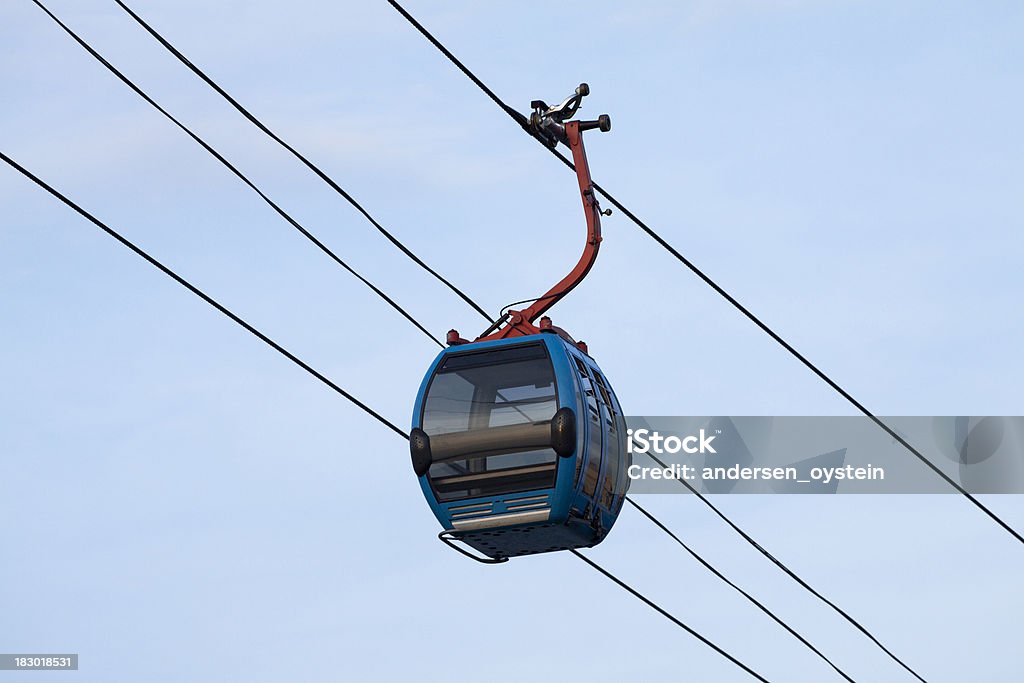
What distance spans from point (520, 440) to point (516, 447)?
73 mm

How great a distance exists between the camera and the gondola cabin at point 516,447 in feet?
64.0

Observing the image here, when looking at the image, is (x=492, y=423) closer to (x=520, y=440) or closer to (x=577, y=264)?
(x=520, y=440)

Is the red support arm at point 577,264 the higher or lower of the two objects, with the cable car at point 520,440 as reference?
higher

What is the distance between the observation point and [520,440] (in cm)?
1966

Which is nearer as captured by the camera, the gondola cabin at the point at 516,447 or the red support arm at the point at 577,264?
the gondola cabin at the point at 516,447

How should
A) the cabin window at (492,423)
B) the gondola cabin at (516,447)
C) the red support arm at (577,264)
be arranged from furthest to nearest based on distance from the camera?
the red support arm at (577,264) → the cabin window at (492,423) → the gondola cabin at (516,447)

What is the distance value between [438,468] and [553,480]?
3.82 ft

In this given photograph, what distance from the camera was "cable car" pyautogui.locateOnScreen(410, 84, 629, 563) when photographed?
19516 mm

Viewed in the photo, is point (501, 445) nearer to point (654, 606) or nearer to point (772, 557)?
point (654, 606)

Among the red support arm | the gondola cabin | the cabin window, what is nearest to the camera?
the gondola cabin

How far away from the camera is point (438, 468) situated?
20.0 m

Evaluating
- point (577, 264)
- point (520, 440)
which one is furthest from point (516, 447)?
point (577, 264)

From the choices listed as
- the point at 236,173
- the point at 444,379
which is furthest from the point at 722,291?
the point at 236,173

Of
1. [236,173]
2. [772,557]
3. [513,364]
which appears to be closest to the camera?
[236,173]
